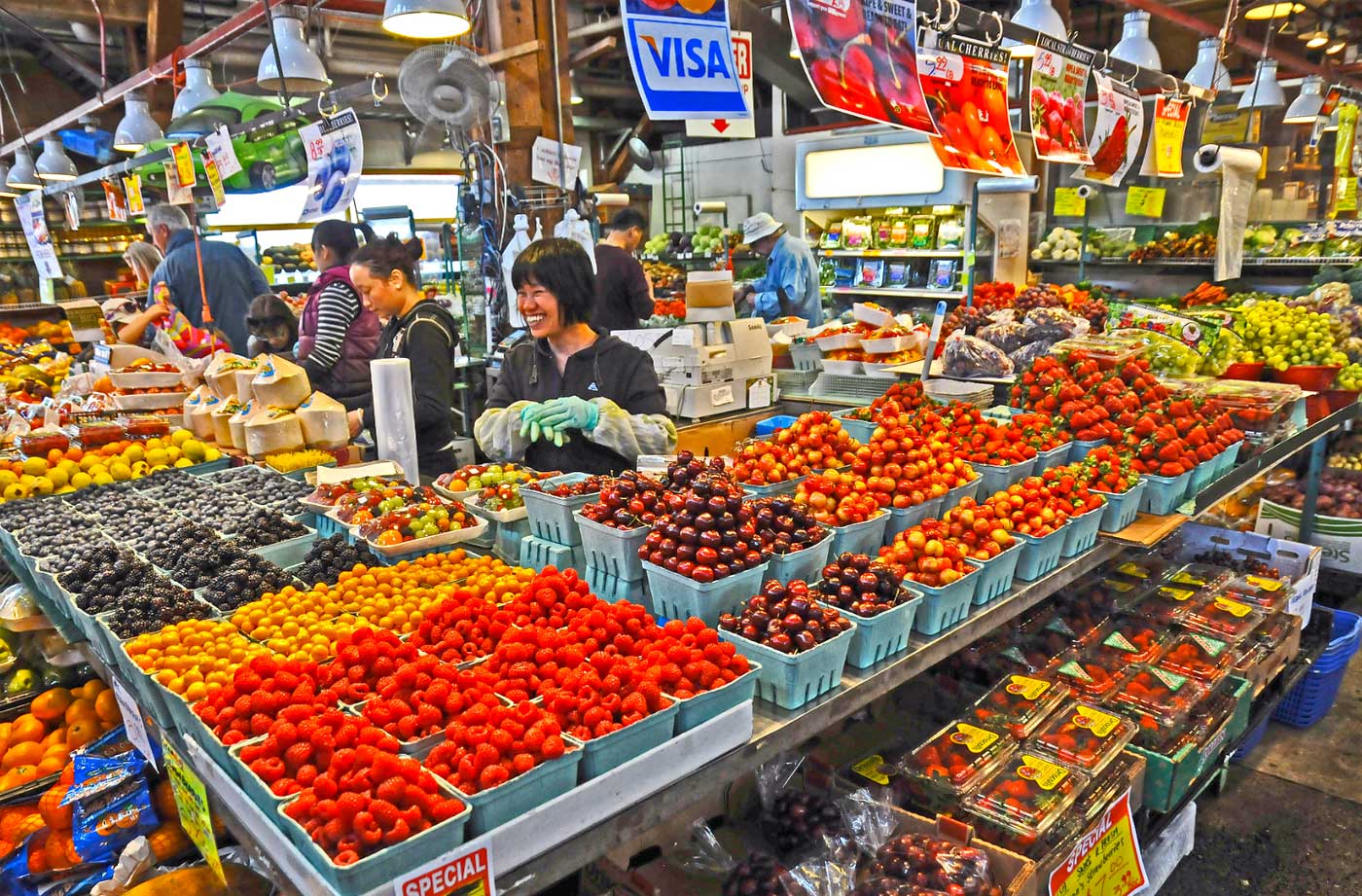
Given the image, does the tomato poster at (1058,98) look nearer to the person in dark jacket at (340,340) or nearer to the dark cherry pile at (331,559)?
the person in dark jacket at (340,340)

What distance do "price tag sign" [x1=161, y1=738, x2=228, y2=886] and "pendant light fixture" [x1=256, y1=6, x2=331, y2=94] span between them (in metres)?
3.93

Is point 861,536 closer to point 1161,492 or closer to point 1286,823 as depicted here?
point 1161,492

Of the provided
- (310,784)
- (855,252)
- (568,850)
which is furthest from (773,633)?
(855,252)

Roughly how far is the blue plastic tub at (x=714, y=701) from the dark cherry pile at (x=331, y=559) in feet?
3.65

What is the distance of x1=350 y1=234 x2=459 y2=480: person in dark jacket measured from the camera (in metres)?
3.71

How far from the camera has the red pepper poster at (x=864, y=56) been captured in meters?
2.95

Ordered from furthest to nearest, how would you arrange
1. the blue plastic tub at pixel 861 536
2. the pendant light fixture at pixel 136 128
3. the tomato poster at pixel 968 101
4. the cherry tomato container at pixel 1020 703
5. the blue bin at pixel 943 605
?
the pendant light fixture at pixel 136 128, the tomato poster at pixel 968 101, the cherry tomato container at pixel 1020 703, the blue plastic tub at pixel 861 536, the blue bin at pixel 943 605

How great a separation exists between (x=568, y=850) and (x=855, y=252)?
8.58m

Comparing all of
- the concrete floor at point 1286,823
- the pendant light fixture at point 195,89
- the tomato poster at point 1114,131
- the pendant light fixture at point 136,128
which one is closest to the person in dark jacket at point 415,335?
the pendant light fixture at point 195,89

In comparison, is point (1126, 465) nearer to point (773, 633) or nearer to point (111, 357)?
point (773, 633)

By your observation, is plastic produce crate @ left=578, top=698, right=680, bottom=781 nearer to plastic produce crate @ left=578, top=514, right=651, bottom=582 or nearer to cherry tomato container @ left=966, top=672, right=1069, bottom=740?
plastic produce crate @ left=578, top=514, right=651, bottom=582

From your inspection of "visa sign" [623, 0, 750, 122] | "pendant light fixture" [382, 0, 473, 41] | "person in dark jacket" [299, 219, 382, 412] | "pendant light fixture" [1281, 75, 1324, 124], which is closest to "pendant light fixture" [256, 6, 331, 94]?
"person in dark jacket" [299, 219, 382, 412]

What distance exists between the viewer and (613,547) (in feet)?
6.80

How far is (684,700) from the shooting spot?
147 cm
